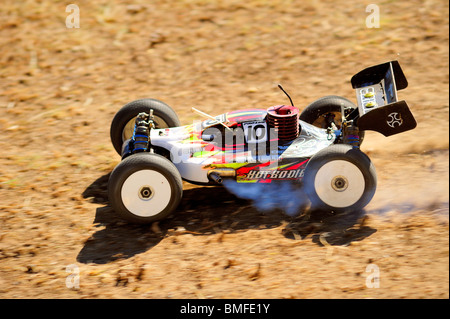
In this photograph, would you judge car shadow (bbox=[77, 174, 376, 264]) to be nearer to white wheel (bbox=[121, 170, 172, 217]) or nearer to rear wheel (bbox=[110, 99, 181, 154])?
white wheel (bbox=[121, 170, 172, 217])

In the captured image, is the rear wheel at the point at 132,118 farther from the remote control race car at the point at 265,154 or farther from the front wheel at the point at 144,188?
the front wheel at the point at 144,188

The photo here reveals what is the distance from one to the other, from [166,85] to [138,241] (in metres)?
4.77

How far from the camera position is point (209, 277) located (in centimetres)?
715

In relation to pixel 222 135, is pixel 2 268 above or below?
below

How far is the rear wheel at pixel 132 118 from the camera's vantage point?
9047mm

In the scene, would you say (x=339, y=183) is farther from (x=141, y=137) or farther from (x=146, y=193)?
(x=141, y=137)

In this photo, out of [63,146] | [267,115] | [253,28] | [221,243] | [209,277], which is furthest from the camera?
[253,28]

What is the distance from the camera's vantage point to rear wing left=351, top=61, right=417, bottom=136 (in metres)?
7.74

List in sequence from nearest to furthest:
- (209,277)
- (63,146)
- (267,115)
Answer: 1. (209,277)
2. (267,115)
3. (63,146)

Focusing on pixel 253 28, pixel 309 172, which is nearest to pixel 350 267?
pixel 309 172

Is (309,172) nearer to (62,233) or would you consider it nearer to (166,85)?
(62,233)

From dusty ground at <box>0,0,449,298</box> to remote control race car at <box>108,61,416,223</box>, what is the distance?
42 cm

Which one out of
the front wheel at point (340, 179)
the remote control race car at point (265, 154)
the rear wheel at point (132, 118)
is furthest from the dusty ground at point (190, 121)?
the rear wheel at point (132, 118)

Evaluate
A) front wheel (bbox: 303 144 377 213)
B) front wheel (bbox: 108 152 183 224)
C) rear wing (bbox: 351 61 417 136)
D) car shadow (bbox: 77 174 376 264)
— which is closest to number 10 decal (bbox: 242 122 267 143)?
front wheel (bbox: 303 144 377 213)
